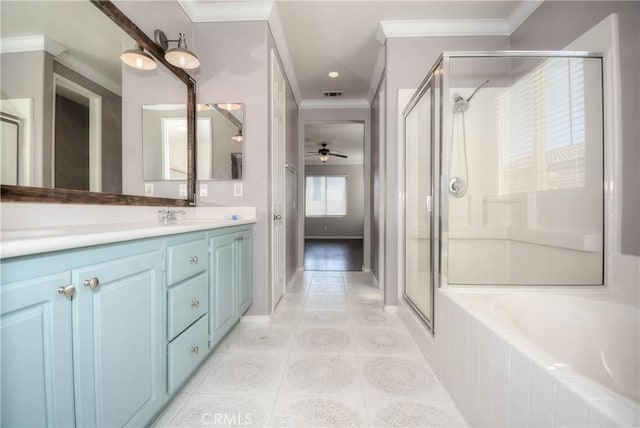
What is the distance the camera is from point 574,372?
720 millimetres

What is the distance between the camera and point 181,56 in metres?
1.78

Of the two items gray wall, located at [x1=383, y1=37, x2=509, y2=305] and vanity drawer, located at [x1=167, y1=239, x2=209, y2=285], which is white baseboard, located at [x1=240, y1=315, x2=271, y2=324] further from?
gray wall, located at [x1=383, y1=37, x2=509, y2=305]

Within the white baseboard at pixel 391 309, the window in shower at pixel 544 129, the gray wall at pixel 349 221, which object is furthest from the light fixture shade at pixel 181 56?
the gray wall at pixel 349 221

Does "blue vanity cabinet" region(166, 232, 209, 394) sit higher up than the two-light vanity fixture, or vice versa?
the two-light vanity fixture

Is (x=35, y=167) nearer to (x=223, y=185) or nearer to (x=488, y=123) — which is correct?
(x=223, y=185)

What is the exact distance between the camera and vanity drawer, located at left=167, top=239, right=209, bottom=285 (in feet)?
3.78

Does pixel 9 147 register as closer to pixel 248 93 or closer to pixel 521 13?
pixel 248 93

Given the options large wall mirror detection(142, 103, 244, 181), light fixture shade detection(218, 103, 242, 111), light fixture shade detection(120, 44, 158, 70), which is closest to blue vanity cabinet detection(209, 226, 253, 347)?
large wall mirror detection(142, 103, 244, 181)

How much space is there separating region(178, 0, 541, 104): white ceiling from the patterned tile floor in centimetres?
251

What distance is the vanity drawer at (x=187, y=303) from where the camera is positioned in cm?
116

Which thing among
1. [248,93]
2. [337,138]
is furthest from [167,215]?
[337,138]

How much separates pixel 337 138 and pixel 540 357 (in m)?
6.14

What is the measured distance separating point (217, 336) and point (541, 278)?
2074 mm

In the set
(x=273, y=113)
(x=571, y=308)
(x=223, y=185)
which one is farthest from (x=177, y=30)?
(x=571, y=308)
